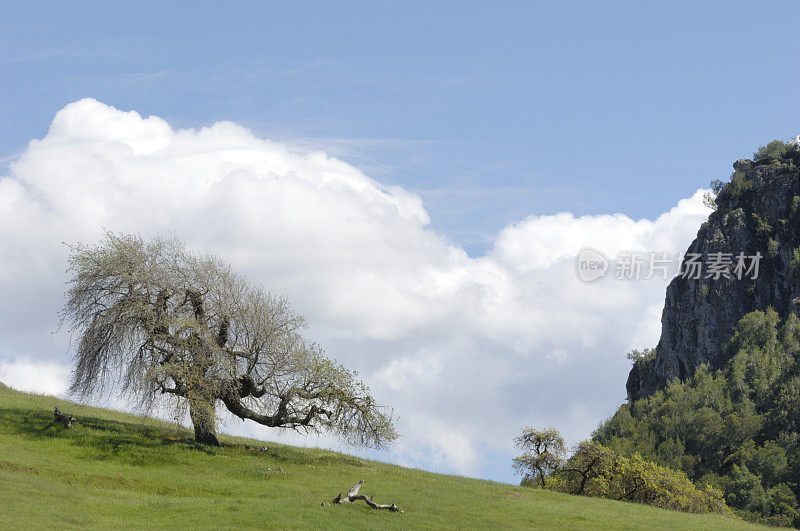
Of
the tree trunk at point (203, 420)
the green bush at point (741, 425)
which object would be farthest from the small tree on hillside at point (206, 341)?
the green bush at point (741, 425)

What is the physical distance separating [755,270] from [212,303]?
A: 155333 mm

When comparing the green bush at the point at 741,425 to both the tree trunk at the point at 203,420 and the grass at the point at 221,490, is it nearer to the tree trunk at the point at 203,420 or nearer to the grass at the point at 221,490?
the grass at the point at 221,490

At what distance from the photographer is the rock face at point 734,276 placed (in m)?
172

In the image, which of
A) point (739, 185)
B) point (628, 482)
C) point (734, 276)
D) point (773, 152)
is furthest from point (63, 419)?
point (773, 152)

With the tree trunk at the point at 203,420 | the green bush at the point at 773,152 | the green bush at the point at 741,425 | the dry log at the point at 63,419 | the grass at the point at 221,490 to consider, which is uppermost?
the green bush at the point at 773,152

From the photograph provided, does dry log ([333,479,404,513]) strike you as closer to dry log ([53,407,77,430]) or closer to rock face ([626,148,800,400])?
dry log ([53,407,77,430])

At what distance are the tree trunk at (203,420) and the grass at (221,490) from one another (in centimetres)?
117

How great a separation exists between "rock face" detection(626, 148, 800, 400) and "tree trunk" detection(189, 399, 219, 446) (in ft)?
467

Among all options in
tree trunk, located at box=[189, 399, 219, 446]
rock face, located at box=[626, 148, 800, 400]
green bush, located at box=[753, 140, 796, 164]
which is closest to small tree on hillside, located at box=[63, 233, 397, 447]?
tree trunk, located at box=[189, 399, 219, 446]

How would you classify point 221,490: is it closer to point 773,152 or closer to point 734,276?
point 734,276

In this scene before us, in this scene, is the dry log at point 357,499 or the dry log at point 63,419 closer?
the dry log at point 357,499

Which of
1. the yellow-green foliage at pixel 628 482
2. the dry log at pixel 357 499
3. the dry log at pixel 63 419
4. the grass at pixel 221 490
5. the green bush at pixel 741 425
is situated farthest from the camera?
the green bush at pixel 741 425

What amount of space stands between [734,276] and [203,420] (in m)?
154

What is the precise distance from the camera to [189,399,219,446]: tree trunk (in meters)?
46.4
